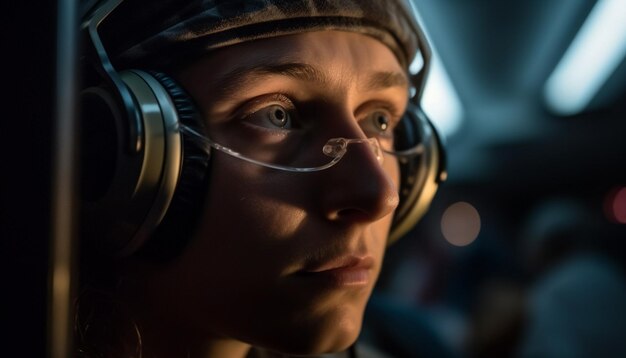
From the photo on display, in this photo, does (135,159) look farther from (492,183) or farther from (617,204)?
(492,183)

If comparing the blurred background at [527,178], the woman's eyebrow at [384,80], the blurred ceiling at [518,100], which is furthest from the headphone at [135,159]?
the blurred ceiling at [518,100]

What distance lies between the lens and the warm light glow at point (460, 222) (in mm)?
7426

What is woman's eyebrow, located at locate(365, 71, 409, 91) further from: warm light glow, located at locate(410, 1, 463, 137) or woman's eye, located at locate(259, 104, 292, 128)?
warm light glow, located at locate(410, 1, 463, 137)

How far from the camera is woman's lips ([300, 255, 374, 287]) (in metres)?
0.91

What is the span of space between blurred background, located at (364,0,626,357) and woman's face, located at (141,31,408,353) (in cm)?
72

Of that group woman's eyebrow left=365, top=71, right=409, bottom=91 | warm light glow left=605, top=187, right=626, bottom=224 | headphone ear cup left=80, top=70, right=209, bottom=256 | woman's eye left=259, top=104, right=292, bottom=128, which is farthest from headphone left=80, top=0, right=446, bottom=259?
warm light glow left=605, top=187, right=626, bottom=224

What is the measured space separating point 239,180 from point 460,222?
22.6 ft

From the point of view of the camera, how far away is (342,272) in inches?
36.4

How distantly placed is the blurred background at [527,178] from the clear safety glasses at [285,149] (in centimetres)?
72

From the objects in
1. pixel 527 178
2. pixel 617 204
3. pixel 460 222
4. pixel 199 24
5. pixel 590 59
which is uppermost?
pixel 199 24

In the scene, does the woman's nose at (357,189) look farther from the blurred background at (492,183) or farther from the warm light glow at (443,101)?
the warm light glow at (443,101)

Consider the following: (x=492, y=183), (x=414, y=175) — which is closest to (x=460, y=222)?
(x=492, y=183)

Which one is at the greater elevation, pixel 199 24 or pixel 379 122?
pixel 199 24

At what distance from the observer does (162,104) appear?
0.87 meters
